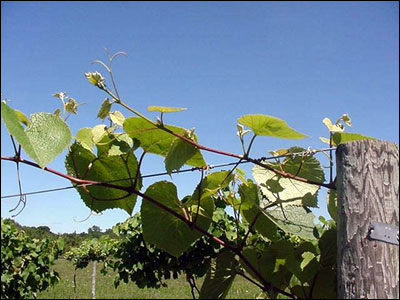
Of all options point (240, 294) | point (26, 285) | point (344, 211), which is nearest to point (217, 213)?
point (344, 211)

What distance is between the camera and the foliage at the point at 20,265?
7352 millimetres

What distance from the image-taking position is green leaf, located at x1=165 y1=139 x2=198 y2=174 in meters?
1.08

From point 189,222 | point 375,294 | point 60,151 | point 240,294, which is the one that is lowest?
point 240,294

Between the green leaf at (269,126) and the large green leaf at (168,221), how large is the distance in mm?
263

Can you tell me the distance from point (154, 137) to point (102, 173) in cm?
19

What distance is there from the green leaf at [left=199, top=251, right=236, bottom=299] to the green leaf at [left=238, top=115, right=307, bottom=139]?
0.36 meters

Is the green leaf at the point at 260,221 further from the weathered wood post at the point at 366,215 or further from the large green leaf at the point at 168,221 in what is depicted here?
the weathered wood post at the point at 366,215

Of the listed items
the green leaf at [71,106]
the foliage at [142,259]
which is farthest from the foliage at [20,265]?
the green leaf at [71,106]

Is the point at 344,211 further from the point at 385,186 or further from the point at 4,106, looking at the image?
the point at 4,106

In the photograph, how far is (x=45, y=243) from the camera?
8.36 m

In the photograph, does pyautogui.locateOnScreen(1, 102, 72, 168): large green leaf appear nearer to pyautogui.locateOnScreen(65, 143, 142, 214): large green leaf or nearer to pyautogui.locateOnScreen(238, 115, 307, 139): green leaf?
pyautogui.locateOnScreen(65, 143, 142, 214): large green leaf

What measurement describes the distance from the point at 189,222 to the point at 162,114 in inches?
11.6

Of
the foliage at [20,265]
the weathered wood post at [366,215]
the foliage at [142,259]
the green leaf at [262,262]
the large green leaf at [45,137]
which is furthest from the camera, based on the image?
the foliage at [20,265]

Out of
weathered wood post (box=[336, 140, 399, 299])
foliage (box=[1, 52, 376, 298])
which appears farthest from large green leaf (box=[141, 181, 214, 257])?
weathered wood post (box=[336, 140, 399, 299])
